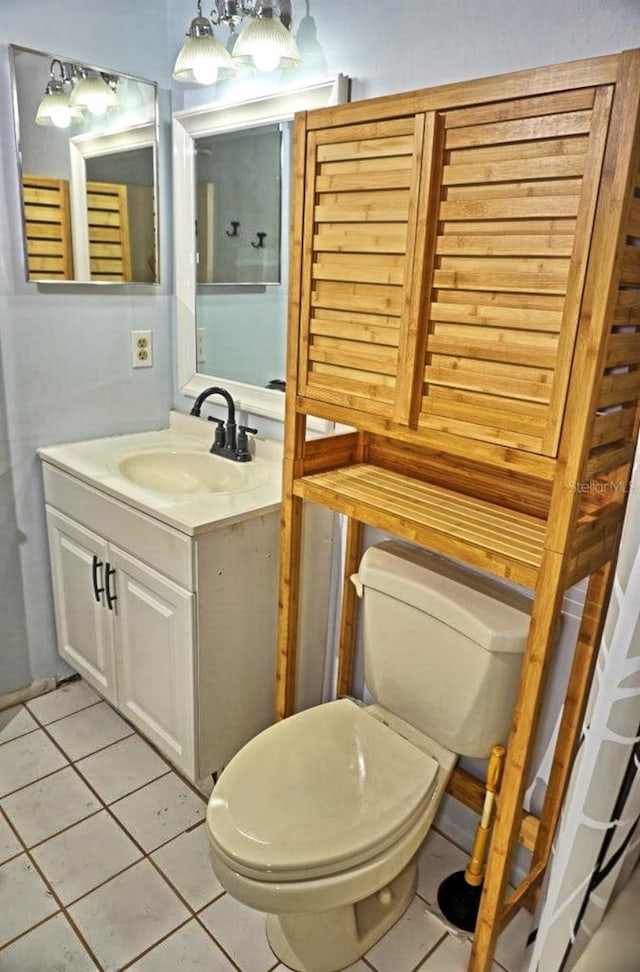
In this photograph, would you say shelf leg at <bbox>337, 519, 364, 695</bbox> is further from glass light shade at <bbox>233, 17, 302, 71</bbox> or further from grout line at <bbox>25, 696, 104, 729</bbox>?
glass light shade at <bbox>233, 17, 302, 71</bbox>

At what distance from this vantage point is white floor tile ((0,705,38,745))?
6.68ft

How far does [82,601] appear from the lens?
2008 mm

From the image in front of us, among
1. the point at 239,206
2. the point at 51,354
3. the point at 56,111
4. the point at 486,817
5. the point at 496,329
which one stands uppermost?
the point at 56,111

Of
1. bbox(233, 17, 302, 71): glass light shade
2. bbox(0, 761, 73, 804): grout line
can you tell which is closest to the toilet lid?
bbox(0, 761, 73, 804): grout line

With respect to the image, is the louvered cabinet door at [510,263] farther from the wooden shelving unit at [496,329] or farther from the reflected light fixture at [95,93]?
the reflected light fixture at [95,93]

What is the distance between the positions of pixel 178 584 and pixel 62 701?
35.9 inches

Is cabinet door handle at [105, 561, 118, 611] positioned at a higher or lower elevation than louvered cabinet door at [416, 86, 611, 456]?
lower

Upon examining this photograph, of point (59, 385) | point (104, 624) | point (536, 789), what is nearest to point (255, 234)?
point (59, 385)

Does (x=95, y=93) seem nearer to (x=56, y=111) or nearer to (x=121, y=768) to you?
(x=56, y=111)

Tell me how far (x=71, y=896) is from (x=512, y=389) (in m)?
1.48

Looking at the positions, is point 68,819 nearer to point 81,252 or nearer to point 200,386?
point 200,386

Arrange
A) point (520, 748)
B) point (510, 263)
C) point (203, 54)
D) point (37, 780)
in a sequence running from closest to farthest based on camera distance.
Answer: point (510, 263)
point (520, 748)
point (203, 54)
point (37, 780)

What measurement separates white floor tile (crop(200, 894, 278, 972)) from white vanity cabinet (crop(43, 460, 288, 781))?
31cm

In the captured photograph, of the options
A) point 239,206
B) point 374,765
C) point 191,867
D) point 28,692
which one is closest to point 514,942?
point 374,765
